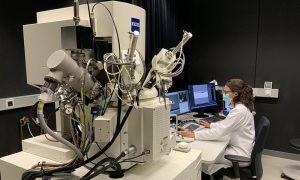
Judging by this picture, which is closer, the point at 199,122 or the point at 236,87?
the point at 236,87

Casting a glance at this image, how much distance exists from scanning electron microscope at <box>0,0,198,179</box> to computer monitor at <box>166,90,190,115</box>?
5.07 ft

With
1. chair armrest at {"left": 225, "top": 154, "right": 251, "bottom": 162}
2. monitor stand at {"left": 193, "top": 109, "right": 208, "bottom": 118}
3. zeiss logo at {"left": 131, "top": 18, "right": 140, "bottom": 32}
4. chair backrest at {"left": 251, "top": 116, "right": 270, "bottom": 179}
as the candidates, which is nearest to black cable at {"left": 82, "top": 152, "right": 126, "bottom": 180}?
zeiss logo at {"left": 131, "top": 18, "right": 140, "bottom": 32}

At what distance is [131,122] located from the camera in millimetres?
1257

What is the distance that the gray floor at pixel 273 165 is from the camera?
311 centimetres

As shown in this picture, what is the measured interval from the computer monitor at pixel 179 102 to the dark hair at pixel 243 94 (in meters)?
0.70

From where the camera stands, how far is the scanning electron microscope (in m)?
1.14

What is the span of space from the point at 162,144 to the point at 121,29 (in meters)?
0.63

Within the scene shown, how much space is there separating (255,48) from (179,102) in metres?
1.68

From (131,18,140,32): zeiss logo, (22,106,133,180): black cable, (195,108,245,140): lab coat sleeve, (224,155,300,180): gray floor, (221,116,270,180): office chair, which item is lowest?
(224,155,300,180): gray floor

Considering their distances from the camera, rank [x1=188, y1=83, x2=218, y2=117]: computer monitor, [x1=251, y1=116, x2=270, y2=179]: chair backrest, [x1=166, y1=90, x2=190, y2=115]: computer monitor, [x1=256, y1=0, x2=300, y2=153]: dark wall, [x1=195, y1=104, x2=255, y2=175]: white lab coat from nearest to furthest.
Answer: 1. [x1=251, y1=116, x2=270, y2=179]: chair backrest
2. [x1=195, y1=104, x2=255, y2=175]: white lab coat
3. [x1=166, y1=90, x2=190, y2=115]: computer monitor
4. [x1=188, y1=83, x2=218, y2=117]: computer monitor
5. [x1=256, y1=0, x2=300, y2=153]: dark wall

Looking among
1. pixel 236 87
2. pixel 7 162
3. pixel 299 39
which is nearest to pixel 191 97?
pixel 236 87

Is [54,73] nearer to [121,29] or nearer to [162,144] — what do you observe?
[121,29]

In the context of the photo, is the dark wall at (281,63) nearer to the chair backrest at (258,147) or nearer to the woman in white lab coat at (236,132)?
the woman in white lab coat at (236,132)

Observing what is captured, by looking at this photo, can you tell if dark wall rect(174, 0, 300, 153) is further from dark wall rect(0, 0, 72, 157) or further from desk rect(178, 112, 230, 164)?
dark wall rect(0, 0, 72, 157)
